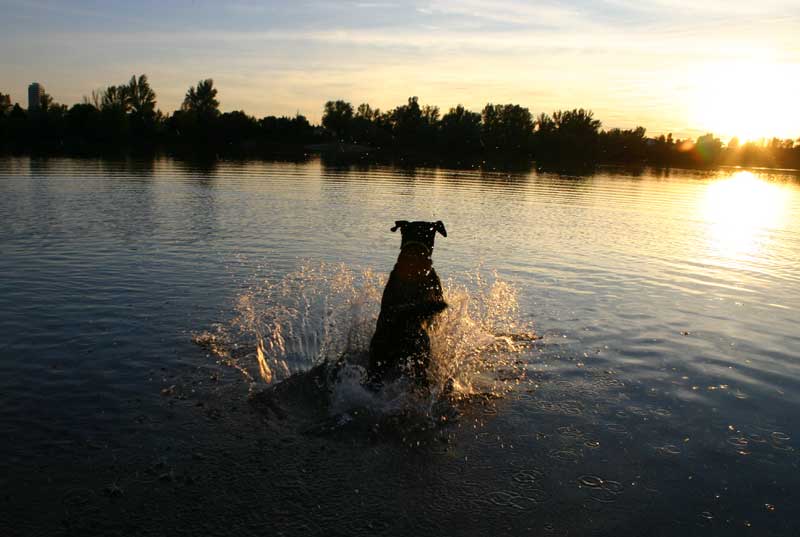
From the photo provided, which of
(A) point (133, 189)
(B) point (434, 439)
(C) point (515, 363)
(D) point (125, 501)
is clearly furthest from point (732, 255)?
(A) point (133, 189)

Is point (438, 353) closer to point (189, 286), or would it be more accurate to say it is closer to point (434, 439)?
point (434, 439)

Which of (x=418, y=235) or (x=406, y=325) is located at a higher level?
(x=418, y=235)

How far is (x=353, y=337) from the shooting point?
373 inches

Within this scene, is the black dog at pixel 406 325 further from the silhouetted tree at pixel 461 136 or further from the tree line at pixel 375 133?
the silhouetted tree at pixel 461 136

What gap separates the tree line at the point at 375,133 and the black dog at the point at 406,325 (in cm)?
10037

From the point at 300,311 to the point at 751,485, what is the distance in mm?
7638

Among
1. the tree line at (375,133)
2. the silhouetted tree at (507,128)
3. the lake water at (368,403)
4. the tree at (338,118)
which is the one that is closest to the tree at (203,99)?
the tree line at (375,133)

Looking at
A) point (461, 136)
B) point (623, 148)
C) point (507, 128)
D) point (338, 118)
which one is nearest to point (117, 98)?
point (338, 118)

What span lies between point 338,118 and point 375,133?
1573cm

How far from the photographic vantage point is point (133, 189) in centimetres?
2930

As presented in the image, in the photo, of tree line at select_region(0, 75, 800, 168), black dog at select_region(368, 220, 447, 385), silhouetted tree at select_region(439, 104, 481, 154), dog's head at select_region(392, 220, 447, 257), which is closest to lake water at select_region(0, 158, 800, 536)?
black dog at select_region(368, 220, 447, 385)

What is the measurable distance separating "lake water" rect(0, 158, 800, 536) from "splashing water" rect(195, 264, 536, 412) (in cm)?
6

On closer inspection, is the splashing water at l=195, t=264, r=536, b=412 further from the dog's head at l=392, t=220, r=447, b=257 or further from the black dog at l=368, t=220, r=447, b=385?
the dog's head at l=392, t=220, r=447, b=257

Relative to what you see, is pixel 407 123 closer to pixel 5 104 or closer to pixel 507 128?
pixel 507 128
